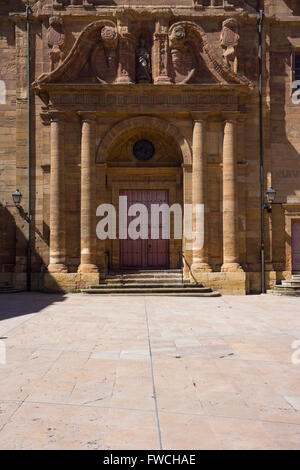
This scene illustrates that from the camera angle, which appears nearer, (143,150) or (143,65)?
(143,65)

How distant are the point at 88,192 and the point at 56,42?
5676mm

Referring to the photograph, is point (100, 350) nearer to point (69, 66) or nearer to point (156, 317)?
point (156, 317)

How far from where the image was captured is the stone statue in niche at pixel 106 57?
16062 mm

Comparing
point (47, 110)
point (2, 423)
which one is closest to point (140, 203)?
point (47, 110)

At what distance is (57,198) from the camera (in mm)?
15812

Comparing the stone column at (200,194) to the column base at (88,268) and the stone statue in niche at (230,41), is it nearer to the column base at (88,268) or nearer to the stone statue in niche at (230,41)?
the stone statue in niche at (230,41)

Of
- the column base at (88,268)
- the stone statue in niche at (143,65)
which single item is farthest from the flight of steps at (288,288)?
the stone statue in niche at (143,65)

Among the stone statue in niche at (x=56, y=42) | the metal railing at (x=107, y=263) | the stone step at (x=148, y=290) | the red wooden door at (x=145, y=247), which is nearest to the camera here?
the stone step at (x=148, y=290)

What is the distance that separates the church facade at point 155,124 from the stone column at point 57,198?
4 cm

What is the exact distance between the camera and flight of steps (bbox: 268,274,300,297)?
50.6 ft

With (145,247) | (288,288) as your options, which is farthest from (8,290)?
(288,288)

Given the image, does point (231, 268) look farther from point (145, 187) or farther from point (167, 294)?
point (145, 187)

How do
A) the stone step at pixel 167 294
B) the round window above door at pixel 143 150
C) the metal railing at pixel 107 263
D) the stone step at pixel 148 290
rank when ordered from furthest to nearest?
the round window above door at pixel 143 150, the metal railing at pixel 107 263, the stone step at pixel 148 290, the stone step at pixel 167 294

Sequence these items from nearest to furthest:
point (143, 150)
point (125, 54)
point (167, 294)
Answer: point (167, 294)
point (125, 54)
point (143, 150)
